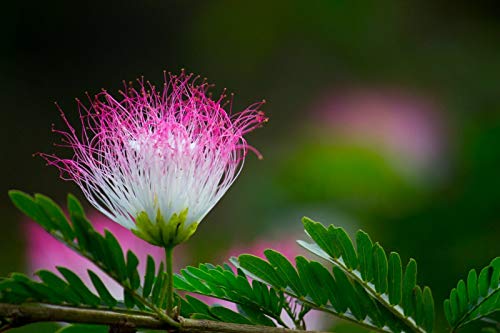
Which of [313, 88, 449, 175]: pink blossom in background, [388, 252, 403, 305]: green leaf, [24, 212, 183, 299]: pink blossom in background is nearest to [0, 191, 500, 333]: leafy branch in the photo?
[388, 252, 403, 305]: green leaf

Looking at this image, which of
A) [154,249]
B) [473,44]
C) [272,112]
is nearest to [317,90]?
[272,112]

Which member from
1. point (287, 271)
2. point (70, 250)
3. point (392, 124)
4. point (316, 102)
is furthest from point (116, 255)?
point (316, 102)

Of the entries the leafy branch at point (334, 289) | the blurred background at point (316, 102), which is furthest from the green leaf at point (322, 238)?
the blurred background at point (316, 102)

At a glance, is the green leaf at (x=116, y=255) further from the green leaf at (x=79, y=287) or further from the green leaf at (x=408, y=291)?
the green leaf at (x=408, y=291)

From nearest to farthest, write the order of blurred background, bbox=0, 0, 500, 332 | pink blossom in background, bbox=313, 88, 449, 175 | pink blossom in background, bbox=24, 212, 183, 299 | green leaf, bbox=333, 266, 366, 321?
1. green leaf, bbox=333, 266, 366, 321
2. pink blossom in background, bbox=24, 212, 183, 299
3. blurred background, bbox=0, 0, 500, 332
4. pink blossom in background, bbox=313, 88, 449, 175

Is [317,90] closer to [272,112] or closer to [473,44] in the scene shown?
[272,112]

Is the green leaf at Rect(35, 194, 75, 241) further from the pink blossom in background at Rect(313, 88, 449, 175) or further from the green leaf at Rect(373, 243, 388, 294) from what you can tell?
the pink blossom in background at Rect(313, 88, 449, 175)

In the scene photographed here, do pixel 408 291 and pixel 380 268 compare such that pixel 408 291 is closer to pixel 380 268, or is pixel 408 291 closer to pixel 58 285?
pixel 380 268
